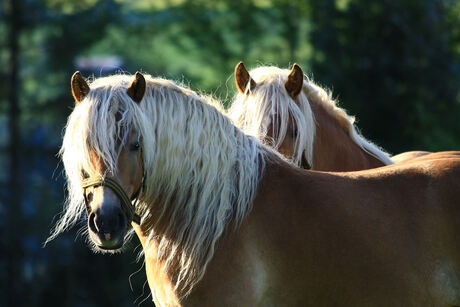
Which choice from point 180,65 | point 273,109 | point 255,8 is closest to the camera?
point 273,109

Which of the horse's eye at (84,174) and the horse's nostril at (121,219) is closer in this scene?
the horse's nostril at (121,219)

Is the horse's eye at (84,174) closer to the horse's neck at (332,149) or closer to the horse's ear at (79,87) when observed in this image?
the horse's ear at (79,87)

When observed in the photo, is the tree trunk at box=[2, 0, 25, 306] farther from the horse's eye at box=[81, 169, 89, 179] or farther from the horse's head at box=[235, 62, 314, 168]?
the horse's eye at box=[81, 169, 89, 179]

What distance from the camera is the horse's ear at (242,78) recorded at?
5047mm

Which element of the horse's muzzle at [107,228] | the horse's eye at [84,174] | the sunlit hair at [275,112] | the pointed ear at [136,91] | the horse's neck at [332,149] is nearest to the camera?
the horse's muzzle at [107,228]

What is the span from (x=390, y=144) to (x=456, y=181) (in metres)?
12.7

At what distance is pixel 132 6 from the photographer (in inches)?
1009

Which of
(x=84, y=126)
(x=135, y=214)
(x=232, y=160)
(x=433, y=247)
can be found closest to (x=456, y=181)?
(x=433, y=247)

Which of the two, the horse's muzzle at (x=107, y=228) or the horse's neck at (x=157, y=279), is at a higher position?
the horse's muzzle at (x=107, y=228)

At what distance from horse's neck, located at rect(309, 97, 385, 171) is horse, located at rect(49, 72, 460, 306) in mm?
1615

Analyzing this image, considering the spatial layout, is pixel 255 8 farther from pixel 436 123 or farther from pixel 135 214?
→ pixel 135 214

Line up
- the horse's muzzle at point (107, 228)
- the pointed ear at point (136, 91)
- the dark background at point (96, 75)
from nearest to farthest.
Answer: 1. the horse's muzzle at point (107, 228)
2. the pointed ear at point (136, 91)
3. the dark background at point (96, 75)

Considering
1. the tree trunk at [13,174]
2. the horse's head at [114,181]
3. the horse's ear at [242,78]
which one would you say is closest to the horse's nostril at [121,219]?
the horse's head at [114,181]

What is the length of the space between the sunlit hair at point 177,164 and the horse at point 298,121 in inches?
36.2
